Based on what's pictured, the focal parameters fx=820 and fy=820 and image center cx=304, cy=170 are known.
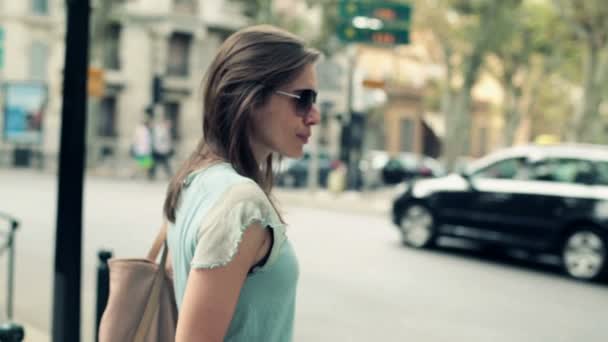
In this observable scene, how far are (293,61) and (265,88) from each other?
3.7 inches

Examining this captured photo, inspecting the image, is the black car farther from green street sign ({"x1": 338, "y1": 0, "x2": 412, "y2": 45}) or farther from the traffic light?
the traffic light

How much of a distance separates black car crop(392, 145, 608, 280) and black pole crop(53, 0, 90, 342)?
7365 mm

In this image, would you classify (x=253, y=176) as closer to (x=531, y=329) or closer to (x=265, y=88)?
(x=265, y=88)

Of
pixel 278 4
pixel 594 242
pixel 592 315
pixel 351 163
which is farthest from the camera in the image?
pixel 278 4

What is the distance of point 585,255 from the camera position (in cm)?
963

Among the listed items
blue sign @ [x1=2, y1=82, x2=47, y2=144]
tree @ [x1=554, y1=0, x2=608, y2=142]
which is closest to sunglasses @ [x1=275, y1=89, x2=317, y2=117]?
tree @ [x1=554, y1=0, x2=608, y2=142]

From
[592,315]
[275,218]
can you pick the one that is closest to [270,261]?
[275,218]

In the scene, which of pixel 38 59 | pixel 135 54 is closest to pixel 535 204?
pixel 135 54

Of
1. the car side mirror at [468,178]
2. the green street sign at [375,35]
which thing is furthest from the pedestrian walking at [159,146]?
the car side mirror at [468,178]

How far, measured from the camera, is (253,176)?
6.10 feet

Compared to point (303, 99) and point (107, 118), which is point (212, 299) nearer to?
point (303, 99)

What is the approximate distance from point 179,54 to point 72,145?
35.6 metres

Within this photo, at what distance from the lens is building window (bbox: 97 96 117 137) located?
3791 centimetres

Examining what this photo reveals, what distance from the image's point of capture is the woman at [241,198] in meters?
1.58
